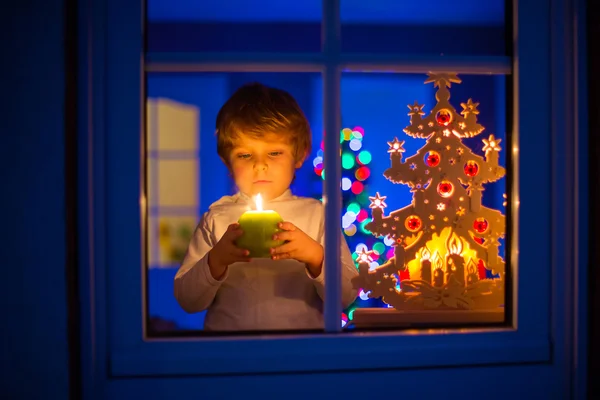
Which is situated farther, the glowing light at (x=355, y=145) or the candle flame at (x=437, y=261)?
the glowing light at (x=355, y=145)

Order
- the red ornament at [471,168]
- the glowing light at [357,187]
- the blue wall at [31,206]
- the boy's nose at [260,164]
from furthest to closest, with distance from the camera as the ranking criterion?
the glowing light at [357,187]
the boy's nose at [260,164]
the red ornament at [471,168]
the blue wall at [31,206]

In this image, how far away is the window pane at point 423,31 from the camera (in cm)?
348

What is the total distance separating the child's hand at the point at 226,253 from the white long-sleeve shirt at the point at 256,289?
A: 0.25 feet

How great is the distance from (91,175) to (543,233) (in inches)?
32.2

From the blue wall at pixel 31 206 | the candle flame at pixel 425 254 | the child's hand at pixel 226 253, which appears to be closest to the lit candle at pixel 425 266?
the candle flame at pixel 425 254

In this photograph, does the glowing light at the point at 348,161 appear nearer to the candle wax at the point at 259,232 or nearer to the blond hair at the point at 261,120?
the blond hair at the point at 261,120

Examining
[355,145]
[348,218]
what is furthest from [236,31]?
[348,218]

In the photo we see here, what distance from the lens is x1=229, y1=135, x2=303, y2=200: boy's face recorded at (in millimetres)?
1369

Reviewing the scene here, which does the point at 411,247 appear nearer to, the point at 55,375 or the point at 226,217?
the point at 226,217

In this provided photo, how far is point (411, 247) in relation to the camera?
98cm

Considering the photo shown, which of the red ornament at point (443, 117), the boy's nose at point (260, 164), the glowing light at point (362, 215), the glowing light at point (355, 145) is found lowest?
the glowing light at point (362, 215)

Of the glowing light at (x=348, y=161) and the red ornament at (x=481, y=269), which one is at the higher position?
the glowing light at (x=348, y=161)

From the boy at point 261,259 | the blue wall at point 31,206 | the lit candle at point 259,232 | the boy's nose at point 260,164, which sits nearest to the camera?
the blue wall at point 31,206

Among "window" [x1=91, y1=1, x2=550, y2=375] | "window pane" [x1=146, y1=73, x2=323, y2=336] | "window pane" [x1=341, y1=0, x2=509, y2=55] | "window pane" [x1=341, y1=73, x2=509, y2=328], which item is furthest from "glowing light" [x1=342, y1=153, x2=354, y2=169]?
"window" [x1=91, y1=1, x2=550, y2=375]
